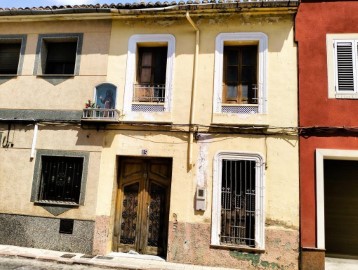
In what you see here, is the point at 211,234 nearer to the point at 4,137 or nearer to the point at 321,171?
the point at 321,171

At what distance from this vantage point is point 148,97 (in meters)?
8.55

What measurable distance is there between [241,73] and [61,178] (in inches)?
218

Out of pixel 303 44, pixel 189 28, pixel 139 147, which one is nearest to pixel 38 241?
pixel 139 147

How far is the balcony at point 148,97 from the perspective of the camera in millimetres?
8328

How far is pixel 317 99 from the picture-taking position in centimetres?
767

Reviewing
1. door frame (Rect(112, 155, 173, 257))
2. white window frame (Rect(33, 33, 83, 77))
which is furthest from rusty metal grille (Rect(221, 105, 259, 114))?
white window frame (Rect(33, 33, 83, 77))

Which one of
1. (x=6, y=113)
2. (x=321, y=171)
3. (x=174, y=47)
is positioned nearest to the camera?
(x=321, y=171)

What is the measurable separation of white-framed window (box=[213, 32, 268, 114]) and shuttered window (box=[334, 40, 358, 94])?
1.72 metres

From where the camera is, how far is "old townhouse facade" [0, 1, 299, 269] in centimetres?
760

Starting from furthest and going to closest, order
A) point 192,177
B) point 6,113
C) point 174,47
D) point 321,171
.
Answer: point 6,113 → point 174,47 → point 192,177 → point 321,171

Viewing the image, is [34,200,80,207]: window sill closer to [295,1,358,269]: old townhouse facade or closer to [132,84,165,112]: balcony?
[132,84,165,112]: balcony

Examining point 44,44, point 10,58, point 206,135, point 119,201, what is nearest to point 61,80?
point 44,44

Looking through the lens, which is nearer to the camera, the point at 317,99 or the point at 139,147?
the point at 317,99

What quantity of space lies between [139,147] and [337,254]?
5.78 metres
